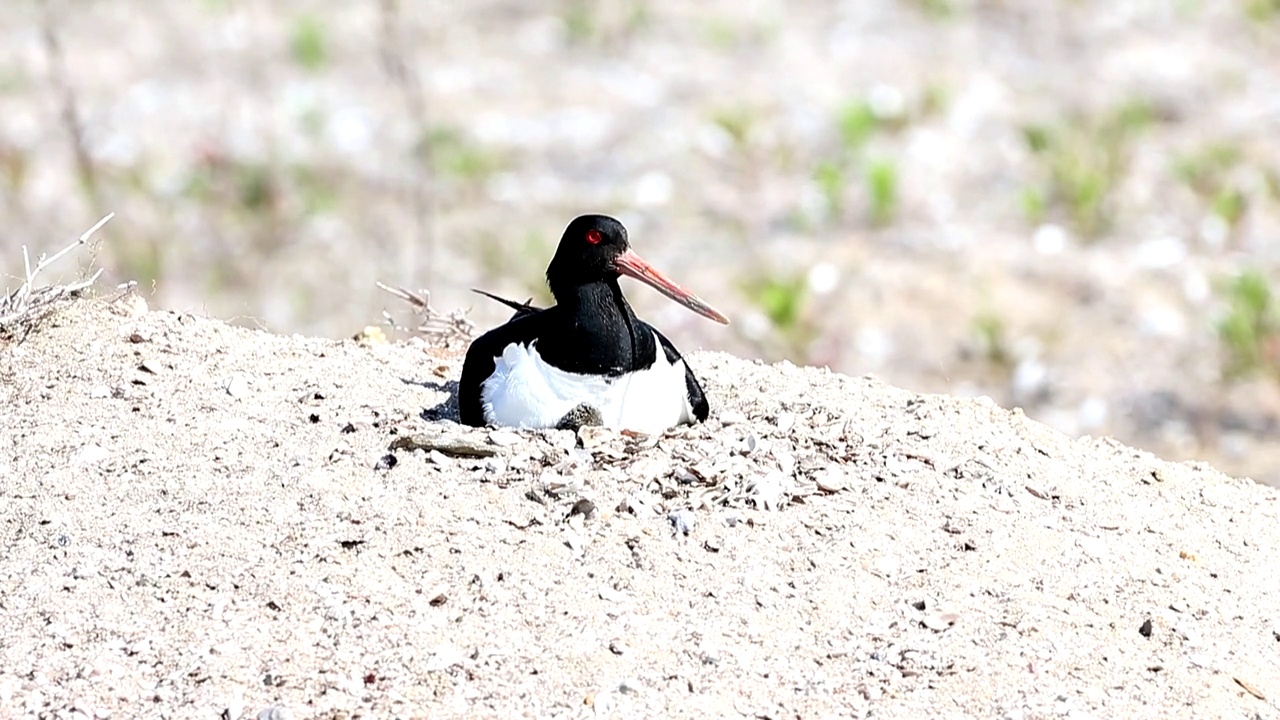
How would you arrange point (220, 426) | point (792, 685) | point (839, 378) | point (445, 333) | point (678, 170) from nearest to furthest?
point (792, 685) → point (220, 426) → point (839, 378) → point (445, 333) → point (678, 170)

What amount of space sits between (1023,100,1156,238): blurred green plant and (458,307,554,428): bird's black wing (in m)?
5.73

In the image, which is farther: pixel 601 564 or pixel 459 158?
pixel 459 158

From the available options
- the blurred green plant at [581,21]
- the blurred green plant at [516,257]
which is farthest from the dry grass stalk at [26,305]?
the blurred green plant at [581,21]

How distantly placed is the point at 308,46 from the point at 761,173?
4.19 metres

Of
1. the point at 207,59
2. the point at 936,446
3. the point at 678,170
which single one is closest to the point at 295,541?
the point at 936,446

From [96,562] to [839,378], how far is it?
2.40 metres

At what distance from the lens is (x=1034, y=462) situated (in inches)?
186

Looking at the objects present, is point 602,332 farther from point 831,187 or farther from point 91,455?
point 831,187

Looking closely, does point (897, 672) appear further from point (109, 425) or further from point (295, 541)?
point (109, 425)

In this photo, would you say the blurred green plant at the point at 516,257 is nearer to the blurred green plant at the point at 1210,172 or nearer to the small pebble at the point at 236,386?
the blurred green plant at the point at 1210,172

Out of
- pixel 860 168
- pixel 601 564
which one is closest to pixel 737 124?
pixel 860 168

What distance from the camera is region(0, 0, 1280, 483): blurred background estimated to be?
8.79m

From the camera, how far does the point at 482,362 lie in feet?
15.9

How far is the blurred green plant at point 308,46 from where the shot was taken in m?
13.1
